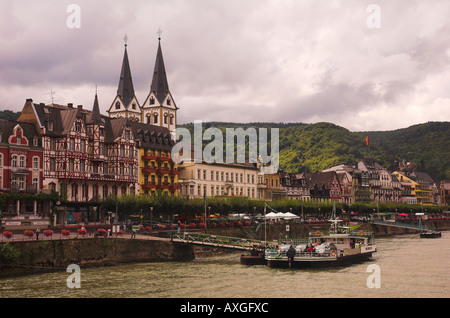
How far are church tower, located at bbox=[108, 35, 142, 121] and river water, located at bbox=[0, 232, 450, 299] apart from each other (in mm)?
72694

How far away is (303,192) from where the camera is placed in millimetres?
157375

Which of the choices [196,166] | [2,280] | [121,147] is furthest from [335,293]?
[196,166]

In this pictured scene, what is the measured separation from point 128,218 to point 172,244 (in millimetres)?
22969

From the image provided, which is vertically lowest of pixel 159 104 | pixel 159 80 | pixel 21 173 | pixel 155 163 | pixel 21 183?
pixel 21 183

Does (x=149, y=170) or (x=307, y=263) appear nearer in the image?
(x=307, y=263)

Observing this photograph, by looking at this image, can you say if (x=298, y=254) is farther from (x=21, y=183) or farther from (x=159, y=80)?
(x=159, y=80)

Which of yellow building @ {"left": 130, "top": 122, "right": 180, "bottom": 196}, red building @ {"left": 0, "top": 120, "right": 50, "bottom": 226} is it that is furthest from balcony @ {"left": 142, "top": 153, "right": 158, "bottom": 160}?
red building @ {"left": 0, "top": 120, "right": 50, "bottom": 226}

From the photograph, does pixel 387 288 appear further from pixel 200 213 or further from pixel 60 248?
pixel 200 213

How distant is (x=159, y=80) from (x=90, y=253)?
80.9 metres

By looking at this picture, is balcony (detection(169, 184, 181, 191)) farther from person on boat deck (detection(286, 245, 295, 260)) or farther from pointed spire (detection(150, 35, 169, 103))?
person on boat deck (detection(286, 245, 295, 260))
